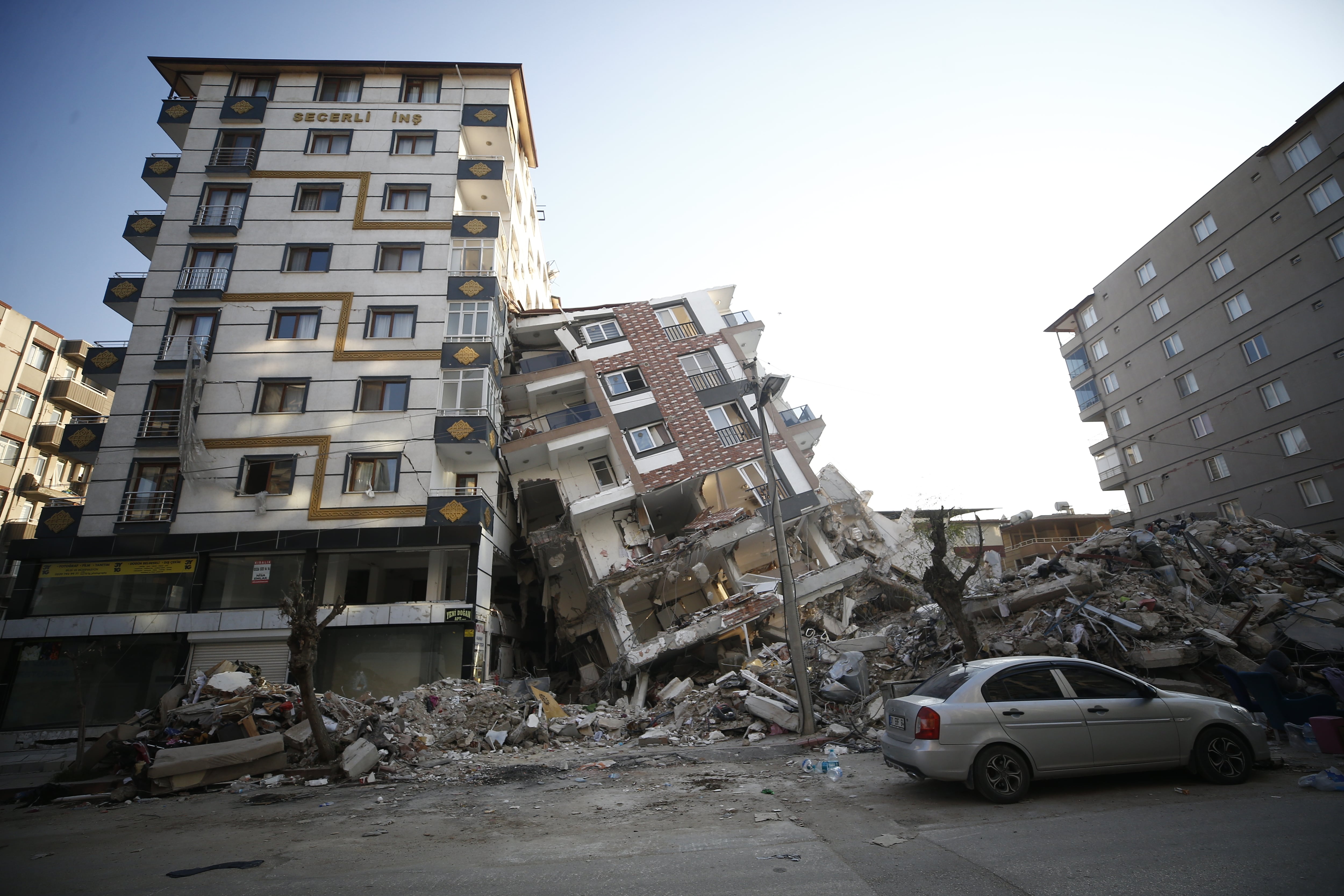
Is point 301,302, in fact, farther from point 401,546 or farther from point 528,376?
point 401,546

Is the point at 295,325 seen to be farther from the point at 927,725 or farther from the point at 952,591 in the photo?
the point at 927,725

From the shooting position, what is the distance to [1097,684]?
7020 millimetres

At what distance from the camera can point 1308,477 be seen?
2461cm


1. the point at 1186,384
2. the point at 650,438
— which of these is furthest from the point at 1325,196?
the point at 650,438

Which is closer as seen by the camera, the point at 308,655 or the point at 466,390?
the point at 308,655

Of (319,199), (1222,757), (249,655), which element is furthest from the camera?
(319,199)

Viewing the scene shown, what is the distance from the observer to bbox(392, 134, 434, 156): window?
26375mm

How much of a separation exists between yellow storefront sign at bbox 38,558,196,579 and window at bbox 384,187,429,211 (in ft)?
50.0

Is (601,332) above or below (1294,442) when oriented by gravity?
above

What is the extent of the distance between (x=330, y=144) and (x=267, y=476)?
49.1ft

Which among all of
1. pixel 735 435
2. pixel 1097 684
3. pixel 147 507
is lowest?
pixel 1097 684

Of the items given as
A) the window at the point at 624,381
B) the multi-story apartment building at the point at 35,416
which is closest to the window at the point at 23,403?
the multi-story apartment building at the point at 35,416

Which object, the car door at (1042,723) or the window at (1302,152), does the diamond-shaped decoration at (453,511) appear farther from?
the window at (1302,152)

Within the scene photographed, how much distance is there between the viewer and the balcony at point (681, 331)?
2958 cm
